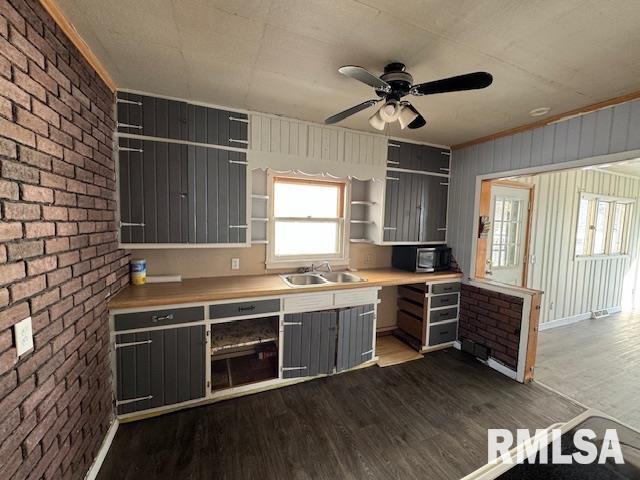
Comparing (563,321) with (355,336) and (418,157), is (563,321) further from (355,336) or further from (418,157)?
(355,336)

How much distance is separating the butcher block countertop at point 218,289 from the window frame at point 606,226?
3.02 metres

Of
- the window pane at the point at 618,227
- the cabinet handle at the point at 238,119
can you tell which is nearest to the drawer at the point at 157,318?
the cabinet handle at the point at 238,119

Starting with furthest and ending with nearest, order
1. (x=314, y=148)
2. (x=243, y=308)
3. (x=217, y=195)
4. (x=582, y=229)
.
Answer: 1. (x=582, y=229)
2. (x=314, y=148)
3. (x=217, y=195)
4. (x=243, y=308)

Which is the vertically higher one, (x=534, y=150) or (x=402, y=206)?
(x=534, y=150)

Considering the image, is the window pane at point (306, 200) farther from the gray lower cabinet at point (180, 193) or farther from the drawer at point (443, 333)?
the drawer at point (443, 333)

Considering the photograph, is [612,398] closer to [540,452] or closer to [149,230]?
[540,452]

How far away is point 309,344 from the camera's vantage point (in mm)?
2426

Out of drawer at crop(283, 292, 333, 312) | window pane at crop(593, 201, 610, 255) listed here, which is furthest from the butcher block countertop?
window pane at crop(593, 201, 610, 255)

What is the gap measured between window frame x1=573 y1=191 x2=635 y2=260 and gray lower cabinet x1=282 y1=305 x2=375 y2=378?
380 centimetres

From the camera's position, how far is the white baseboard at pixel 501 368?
2648mm

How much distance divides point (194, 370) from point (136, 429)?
50 centimetres

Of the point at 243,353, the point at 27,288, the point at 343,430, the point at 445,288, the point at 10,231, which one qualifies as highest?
the point at 10,231

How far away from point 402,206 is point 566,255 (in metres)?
2.88

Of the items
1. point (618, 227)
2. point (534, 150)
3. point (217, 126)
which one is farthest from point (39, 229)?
point (618, 227)
